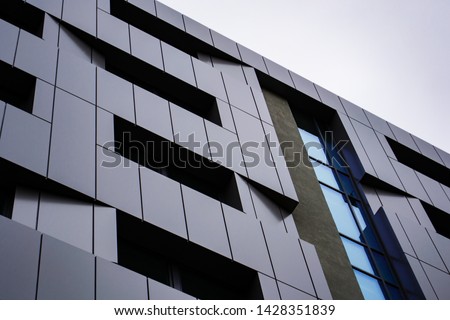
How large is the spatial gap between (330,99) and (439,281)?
9026 millimetres

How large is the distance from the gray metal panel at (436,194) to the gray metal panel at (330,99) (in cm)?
400

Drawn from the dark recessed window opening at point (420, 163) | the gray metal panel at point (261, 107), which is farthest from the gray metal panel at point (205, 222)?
the dark recessed window opening at point (420, 163)

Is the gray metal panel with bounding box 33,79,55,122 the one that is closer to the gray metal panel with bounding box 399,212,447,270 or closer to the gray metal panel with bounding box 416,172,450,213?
the gray metal panel with bounding box 399,212,447,270

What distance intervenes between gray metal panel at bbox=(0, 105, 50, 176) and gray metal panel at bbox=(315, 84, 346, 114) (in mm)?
13358

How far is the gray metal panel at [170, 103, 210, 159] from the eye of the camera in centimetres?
1677

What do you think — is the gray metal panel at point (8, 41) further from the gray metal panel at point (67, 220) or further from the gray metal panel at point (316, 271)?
the gray metal panel at point (316, 271)

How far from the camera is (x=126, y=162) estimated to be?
1436 centimetres

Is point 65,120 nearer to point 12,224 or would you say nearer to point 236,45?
point 12,224

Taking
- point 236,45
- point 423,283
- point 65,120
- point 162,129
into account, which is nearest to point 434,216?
point 423,283

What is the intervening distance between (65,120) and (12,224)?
12.8 feet

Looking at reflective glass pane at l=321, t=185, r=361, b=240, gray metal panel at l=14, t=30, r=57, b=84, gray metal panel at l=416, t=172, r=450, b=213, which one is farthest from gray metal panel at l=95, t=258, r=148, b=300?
gray metal panel at l=416, t=172, r=450, b=213

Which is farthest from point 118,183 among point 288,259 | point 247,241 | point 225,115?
point 225,115

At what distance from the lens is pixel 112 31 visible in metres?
19.4

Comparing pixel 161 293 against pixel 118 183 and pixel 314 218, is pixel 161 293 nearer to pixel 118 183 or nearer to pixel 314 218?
pixel 118 183
